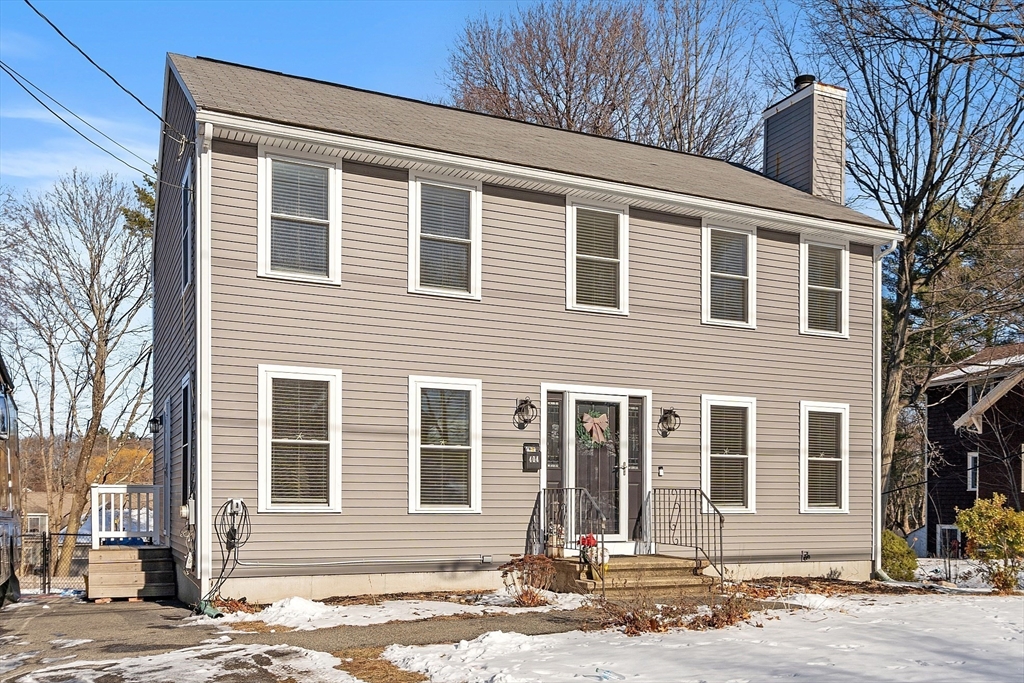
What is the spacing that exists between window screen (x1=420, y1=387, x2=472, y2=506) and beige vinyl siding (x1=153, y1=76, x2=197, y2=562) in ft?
9.16

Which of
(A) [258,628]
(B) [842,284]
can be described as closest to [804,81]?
(B) [842,284]

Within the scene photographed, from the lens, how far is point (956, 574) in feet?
53.7

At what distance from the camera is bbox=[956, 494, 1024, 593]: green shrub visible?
45.0 ft

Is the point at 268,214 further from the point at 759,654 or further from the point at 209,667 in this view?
the point at 759,654

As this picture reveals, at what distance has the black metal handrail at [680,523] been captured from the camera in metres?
13.9

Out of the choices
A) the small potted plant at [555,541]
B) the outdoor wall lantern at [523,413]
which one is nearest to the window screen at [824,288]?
the outdoor wall lantern at [523,413]

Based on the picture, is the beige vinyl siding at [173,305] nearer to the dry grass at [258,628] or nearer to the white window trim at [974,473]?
the dry grass at [258,628]

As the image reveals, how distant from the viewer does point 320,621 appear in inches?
399

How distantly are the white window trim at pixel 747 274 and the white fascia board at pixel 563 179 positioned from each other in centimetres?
24

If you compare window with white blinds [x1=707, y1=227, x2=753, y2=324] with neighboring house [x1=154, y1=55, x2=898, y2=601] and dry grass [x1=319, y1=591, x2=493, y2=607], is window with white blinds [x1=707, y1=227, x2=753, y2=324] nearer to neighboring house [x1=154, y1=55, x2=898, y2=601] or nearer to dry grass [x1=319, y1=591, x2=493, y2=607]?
neighboring house [x1=154, y1=55, x2=898, y2=601]

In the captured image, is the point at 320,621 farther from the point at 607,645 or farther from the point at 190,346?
the point at 190,346

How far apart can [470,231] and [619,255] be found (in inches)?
91.8

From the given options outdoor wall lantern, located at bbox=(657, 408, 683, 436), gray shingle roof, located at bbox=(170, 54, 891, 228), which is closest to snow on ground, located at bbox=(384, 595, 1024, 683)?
outdoor wall lantern, located at bbox=(657, 408, 683, 436)

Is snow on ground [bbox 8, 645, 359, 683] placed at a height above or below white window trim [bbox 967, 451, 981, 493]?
above
